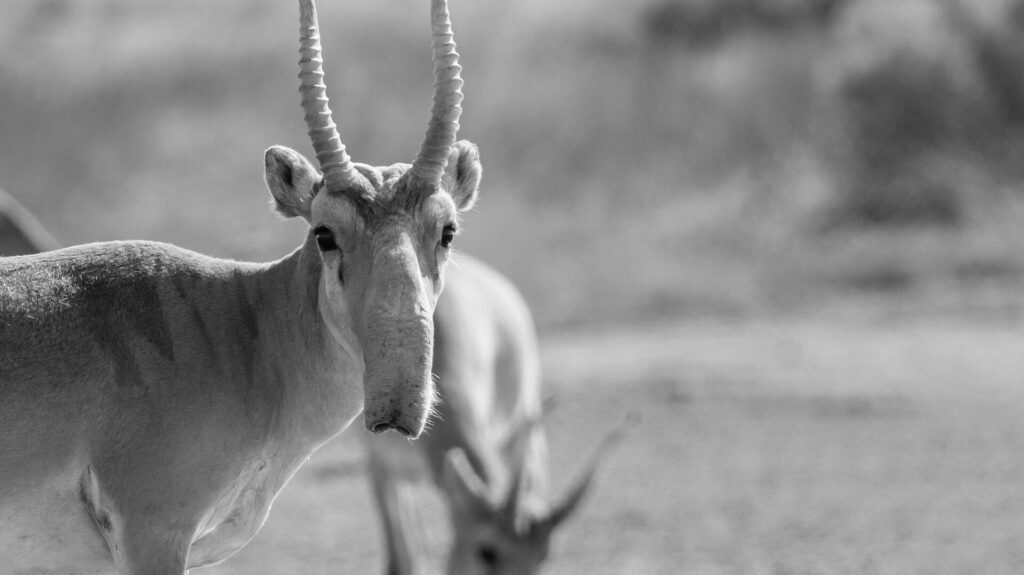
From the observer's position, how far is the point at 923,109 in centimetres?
3297

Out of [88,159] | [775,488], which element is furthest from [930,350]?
[88,159]

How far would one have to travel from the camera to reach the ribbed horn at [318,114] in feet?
17.9

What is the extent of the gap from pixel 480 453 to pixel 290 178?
17.4 feet

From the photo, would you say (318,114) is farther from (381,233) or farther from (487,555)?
(487,555)

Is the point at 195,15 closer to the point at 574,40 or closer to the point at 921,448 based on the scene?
the point at 574,40

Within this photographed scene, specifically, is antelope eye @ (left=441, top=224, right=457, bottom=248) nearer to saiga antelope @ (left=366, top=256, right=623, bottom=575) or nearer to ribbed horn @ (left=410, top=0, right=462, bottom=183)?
ribbed horn @ (left=410, top=0, right=462, bottom=183)

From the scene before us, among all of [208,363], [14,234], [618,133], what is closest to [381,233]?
[208,363]

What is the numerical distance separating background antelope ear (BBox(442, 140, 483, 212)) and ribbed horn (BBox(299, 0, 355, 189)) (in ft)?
1.87

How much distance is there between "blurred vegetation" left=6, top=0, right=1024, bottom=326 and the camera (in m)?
27.2

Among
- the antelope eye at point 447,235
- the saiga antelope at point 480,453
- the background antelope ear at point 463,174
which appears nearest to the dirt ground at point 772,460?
the saiga antelope at point 480,453

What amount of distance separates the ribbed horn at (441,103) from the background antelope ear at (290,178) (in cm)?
44

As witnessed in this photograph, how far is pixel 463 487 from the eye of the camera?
10.0 metres

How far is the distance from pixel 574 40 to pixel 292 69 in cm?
629

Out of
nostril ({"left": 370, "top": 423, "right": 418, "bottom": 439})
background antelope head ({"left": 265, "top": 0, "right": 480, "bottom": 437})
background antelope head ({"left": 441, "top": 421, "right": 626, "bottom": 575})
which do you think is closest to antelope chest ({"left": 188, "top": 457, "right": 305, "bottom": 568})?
background antelope head ({"left": 265, "top": 0, "right": 480, "bottom": 437})
